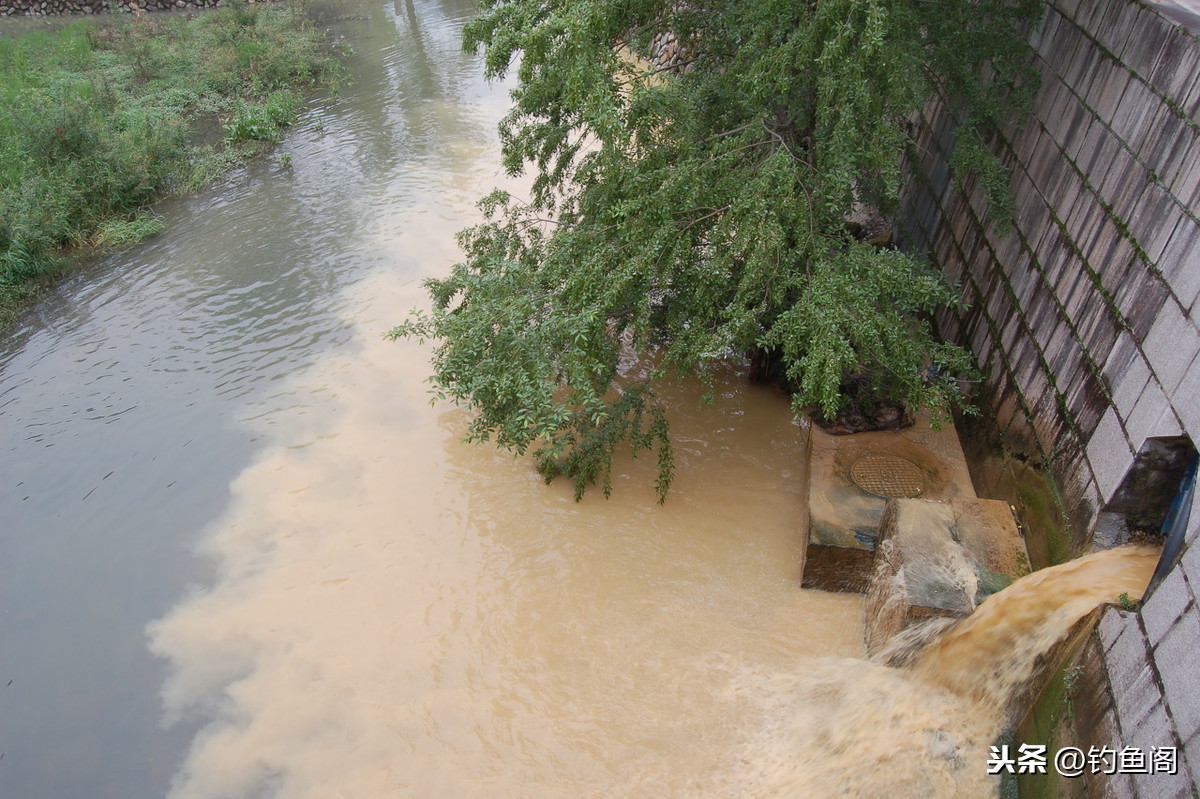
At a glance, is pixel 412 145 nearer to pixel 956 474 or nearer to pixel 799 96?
pixel 799 96

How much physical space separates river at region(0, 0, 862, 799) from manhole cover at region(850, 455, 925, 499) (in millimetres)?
729

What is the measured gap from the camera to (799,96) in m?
6.52

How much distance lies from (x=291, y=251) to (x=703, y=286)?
25.1 feet

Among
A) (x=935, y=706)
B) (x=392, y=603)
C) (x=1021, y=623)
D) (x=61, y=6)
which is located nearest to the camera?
(x=1021, y=623)

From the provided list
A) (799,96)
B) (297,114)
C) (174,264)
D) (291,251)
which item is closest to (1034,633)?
(799,96)

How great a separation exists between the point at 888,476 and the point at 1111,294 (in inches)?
83.5

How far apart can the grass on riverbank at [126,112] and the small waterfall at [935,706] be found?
10834mm

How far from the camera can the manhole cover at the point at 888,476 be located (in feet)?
21.5

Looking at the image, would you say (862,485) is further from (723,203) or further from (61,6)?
(61,6)

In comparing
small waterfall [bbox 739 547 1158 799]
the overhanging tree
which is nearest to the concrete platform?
the overhanging tree

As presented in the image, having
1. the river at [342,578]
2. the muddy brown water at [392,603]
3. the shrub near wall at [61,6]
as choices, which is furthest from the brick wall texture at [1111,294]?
the shrub near wall at [61,6]

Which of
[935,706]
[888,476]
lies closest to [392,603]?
[935,706]

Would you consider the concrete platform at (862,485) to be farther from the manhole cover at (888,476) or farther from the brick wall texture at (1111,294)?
the brick wall texture at (1111,294)

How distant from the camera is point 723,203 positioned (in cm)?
636
